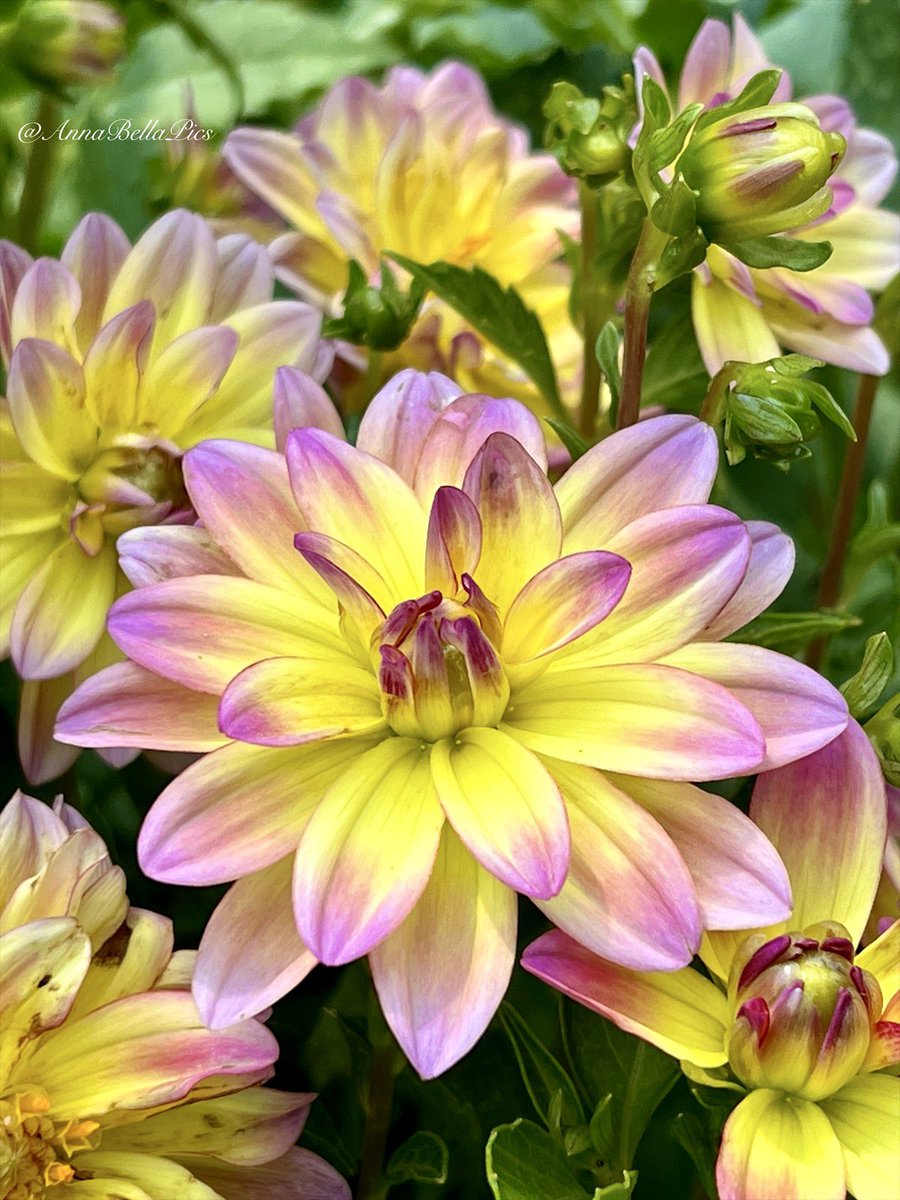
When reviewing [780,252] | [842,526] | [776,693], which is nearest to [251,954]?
[776,693]

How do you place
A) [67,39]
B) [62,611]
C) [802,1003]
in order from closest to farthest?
[802,1003] < [62,611] < [67,39]

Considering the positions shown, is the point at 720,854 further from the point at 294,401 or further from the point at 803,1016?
the point at 294,401

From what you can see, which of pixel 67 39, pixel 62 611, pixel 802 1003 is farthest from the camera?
pixel 67 39

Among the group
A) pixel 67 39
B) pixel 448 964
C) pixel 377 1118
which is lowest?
pixel 377 1118

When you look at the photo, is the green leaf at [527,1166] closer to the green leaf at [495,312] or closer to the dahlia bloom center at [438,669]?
the dahlia bloom center at [438,669]

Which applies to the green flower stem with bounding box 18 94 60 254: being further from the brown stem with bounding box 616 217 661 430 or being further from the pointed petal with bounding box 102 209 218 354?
the brown stem with bounding box 616 217 661 430

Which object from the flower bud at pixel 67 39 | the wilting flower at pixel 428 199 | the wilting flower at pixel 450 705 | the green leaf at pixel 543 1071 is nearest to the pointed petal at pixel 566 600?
the wilting flower at pixel 450 705

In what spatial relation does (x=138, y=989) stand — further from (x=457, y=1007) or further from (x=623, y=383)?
(x=623, y=383)
